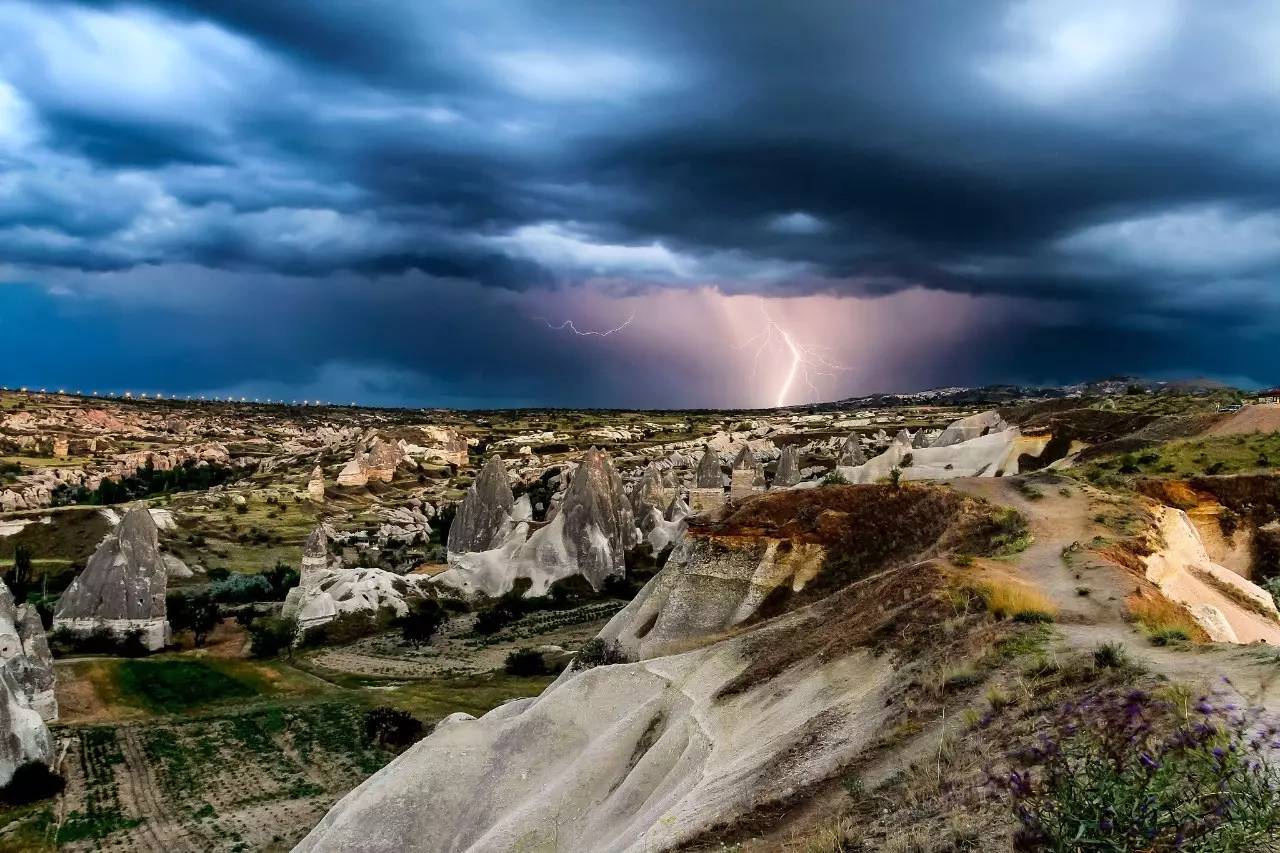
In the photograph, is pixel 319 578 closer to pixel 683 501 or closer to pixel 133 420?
pixel 683 501

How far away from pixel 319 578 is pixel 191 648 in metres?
12.0

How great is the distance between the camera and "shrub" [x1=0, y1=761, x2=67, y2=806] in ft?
90.2

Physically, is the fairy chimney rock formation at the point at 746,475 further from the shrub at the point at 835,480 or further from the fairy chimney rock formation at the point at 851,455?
the shrub at the point at 835,480

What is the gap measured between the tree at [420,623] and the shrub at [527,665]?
9.98 m

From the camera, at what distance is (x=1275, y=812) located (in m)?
5.33

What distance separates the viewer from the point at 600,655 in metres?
25.7

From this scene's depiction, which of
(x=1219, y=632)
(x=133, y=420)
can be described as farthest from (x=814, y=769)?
(x=133, y=420)

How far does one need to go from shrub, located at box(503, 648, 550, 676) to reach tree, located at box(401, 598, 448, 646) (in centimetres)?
998

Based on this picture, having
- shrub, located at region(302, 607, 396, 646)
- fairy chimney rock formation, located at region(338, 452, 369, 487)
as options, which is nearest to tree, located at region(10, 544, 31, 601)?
shrub, located at region(302, 607, 396, 646)

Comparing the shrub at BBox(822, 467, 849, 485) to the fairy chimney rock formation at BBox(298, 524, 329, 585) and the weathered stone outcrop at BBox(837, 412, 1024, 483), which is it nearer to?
the weathered stone outcrop at BBox(837, 412, 1024, 483)

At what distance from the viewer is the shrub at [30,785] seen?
27.5 m

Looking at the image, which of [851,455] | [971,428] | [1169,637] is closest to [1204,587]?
[1169,637]

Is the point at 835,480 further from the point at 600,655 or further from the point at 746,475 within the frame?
the point at 746,475

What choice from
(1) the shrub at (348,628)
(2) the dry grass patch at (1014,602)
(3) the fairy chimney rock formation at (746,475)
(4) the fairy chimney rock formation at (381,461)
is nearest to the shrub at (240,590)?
(1) the shrub at (348,628)
